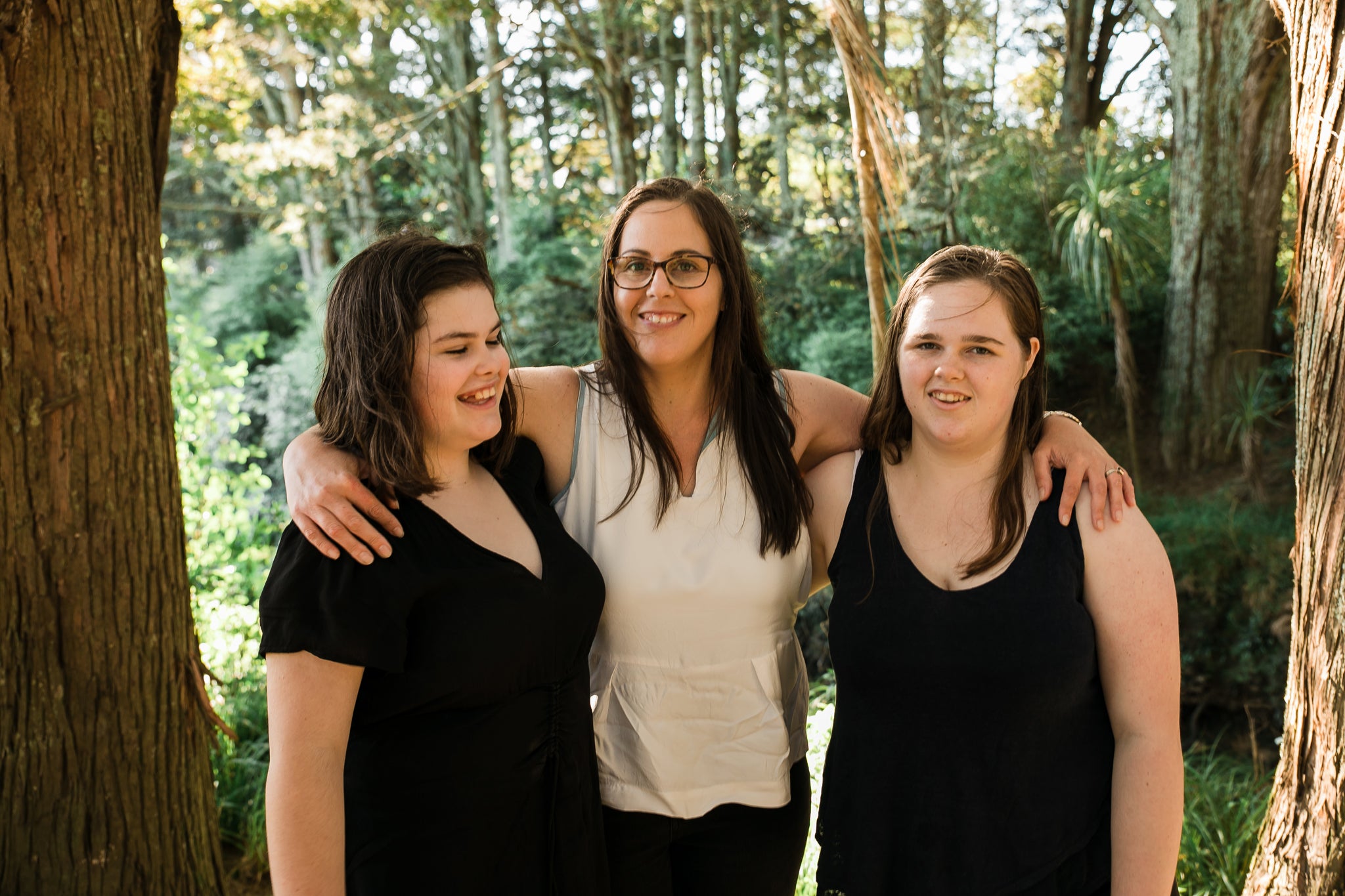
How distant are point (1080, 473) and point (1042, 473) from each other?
0.08m

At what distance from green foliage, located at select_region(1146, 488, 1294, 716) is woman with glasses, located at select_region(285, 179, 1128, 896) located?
15.8ft

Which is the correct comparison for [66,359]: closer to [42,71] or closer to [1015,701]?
[42,71]

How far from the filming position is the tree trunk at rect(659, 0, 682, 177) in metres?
11.9

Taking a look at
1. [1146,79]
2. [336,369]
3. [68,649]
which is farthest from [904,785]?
[1146,79]

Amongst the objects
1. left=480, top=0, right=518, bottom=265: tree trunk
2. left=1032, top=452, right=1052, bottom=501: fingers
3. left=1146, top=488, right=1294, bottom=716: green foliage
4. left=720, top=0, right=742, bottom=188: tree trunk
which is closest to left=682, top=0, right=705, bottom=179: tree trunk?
left=720, top=0, right=742, bottom=188: tree trunk

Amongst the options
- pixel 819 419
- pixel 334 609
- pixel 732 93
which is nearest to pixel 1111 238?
pixel 819 419

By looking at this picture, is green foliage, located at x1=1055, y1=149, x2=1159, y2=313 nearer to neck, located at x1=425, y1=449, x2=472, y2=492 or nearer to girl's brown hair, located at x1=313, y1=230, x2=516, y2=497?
neck, located at x1=425, y1=449, x2=472, y2=492

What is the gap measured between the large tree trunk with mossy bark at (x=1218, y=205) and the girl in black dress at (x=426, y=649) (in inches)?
295

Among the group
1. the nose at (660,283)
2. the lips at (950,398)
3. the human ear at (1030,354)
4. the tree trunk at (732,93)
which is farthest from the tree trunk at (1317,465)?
the tree trunk at (732,93)

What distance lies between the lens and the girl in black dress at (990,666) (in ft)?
6.15

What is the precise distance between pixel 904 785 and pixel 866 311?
269 inches

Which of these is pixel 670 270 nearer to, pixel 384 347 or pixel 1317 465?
pixel 384 347

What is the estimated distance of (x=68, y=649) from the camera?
92.3 inches

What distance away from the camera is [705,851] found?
2236 mm
